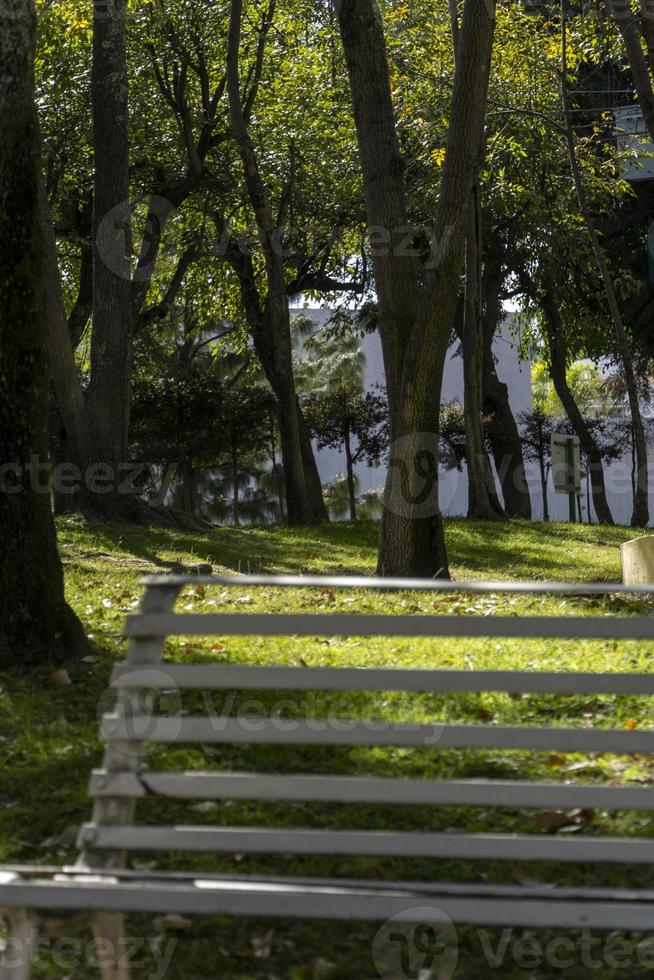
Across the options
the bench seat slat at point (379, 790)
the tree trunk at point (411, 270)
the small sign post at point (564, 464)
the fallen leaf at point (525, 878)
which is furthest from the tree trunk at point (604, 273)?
the bench seat slat at point (379, 790)

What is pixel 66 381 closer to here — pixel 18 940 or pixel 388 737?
pixel 388 737

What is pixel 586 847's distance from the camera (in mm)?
3086

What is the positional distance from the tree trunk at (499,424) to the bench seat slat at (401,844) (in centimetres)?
2280

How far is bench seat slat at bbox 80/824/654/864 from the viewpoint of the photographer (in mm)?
3057

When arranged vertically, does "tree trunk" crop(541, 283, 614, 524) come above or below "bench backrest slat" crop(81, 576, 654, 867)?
above

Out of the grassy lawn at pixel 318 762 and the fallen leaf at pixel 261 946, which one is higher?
the grassy lawn at pixel 318 762

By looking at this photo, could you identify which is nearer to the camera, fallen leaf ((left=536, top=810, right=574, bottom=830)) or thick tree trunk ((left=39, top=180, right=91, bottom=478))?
fallen leaf ((left=536, top=810, right=574, bottom=830))

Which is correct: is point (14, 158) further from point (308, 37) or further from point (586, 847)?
point (308, 37)

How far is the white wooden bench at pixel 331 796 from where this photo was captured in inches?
115

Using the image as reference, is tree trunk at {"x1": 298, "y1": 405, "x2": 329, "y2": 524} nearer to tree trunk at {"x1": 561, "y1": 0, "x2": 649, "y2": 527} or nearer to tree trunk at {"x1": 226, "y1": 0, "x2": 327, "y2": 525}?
tree trunk at {"x1": 226, "y1": 0, "x2": 327, "y2": 525}

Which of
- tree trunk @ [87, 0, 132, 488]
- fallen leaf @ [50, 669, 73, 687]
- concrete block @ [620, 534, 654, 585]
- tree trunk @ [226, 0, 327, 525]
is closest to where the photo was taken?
fallen leaf @ [50, 669, 73, 687]

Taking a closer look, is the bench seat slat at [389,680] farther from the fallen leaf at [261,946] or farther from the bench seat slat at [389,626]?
the fallen leaf at [261,946]

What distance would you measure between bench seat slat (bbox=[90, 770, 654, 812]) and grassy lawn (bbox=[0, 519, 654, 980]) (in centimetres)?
69

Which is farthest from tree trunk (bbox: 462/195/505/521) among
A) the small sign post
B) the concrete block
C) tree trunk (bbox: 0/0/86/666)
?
tree trunk (bbox: 0/0/86/666)
